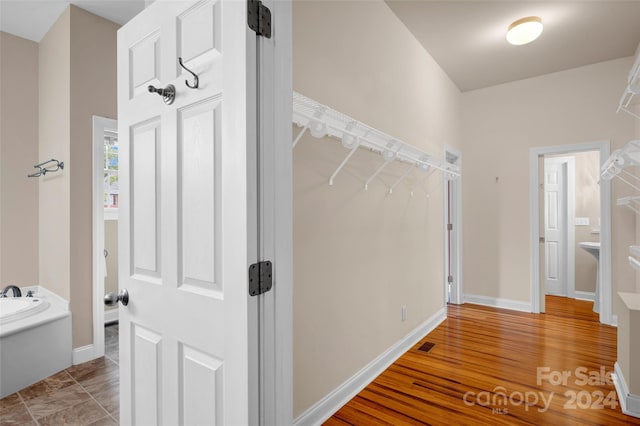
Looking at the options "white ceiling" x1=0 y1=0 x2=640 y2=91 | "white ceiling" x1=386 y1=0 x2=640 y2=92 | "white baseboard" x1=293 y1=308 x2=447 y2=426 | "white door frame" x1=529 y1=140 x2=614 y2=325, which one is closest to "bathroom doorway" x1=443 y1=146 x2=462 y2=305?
"white door frame" x1=529 y1=140 x2=614 y2=325

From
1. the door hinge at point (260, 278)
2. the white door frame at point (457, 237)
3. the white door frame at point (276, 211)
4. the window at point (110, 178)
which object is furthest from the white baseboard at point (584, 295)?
the window at point (110, 178)

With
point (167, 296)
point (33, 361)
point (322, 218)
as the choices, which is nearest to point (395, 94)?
point (322, 218)

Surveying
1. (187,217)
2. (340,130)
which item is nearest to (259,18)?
(187,217)

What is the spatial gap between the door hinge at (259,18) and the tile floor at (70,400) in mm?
2263

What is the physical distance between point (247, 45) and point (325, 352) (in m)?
1.68

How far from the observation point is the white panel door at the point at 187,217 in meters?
1.01

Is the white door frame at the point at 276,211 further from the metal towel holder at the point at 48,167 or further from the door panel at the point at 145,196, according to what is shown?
the metal towel holder at the point at 48,167

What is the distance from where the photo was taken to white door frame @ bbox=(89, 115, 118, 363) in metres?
2.83

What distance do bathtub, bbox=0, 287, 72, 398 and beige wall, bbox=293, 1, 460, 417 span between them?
6.75ft

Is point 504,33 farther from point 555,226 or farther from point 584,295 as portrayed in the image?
point 584,295

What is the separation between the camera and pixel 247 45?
101 cm

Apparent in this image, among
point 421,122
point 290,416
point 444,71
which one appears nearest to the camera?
point 290,416

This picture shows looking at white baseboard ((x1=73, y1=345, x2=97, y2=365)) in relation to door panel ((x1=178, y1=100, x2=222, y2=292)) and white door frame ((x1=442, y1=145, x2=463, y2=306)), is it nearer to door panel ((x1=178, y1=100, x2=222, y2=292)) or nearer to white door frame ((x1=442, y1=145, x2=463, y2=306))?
door panel ((x1=178, y1=100, x2=222, y2=292))

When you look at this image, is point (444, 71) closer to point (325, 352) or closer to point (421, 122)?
point (421, 122)
